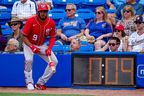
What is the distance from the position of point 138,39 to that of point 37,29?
7.54 feet

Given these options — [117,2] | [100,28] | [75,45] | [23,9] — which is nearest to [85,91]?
[75,45]

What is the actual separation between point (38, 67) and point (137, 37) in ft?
7.46

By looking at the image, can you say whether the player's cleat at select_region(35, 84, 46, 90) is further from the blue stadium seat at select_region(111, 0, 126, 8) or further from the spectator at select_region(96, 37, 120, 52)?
the blue stadium seat at select_region(111, 0, 126, 8)

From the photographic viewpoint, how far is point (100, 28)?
1116 centimetres

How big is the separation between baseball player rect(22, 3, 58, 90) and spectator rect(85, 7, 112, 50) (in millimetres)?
1639

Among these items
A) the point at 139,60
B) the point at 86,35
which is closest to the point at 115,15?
the point at 86,35

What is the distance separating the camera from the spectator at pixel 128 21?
36.1 ft

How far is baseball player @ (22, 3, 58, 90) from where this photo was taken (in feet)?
31.3

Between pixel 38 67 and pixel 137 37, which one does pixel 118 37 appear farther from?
pixel 38 67

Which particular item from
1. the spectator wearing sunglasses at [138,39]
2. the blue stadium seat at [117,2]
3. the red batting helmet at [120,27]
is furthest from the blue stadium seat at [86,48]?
the blue stadium seat at [117,2]

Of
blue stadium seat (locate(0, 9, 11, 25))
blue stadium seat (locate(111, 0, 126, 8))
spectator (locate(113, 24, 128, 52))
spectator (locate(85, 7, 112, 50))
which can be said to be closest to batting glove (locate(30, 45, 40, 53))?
spectator (locate(85, 7, 112, 50))

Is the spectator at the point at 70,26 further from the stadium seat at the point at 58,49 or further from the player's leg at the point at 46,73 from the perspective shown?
the player's leg at the point at 46,73

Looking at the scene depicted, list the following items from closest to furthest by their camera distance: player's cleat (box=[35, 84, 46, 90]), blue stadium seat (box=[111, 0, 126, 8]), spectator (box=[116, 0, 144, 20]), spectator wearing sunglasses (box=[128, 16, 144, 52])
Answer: player's cleat (box=[35, 84, 46, 90]), spectator wearing sunglasses (box=[128, 16, 144, 52]), spectator (box=[116, 0, 144, 20]), blue stadium seat (box=[111, 0, 126, 8])

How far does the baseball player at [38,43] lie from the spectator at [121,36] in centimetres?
163
